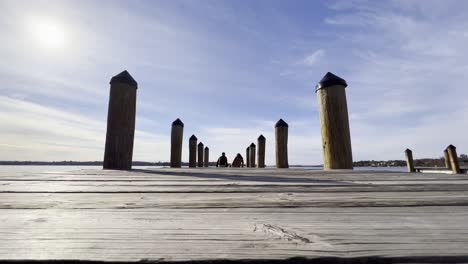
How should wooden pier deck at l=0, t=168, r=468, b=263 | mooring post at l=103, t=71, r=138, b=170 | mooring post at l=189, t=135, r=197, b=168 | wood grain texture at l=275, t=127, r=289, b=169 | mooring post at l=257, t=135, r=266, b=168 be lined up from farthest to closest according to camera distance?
mooring post at l=257, t=135, r=266, b=168 → mooring post at l=189, t=135, r=197, b=168 → wood grain texture at l=275, t=127, r=289, b=169 → mooring post at l=103, t=71, r=138, b=170 → wooden pier deck at l=0, t=168, r=468, b=263

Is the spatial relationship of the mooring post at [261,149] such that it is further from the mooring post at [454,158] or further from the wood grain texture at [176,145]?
the mooring post at [454,158]

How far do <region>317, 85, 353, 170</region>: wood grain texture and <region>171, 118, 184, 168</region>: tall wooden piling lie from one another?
6570 millimetres

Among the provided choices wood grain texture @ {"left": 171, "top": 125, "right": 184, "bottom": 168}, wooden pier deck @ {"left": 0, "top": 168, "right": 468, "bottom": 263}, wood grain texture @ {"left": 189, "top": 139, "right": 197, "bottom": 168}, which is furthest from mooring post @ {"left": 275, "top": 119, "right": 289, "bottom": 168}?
wooden pier deck @ {"left": 0, "top": 168, "right": 468, "bottom": 263}

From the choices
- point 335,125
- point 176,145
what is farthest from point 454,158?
point 176,145

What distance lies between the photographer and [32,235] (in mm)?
826

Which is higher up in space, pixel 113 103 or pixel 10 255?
pixel 113 103

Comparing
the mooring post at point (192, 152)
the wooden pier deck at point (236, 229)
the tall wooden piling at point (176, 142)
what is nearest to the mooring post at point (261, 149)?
the mooring post at point (192, 152)

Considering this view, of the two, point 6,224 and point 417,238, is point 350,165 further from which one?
point 6,224

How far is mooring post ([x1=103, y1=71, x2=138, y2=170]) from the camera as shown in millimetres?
4504

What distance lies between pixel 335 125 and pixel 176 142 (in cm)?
696

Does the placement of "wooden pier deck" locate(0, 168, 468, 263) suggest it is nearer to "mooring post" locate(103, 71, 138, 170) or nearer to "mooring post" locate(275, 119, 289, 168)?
"mooring post" locate(103, 71, 138, 170)

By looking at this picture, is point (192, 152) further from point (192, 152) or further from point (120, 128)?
point (120, 128)

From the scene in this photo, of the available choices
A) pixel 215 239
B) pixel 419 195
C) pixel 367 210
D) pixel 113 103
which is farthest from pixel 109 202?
pixel 113 103

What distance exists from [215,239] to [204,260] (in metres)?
0.14
